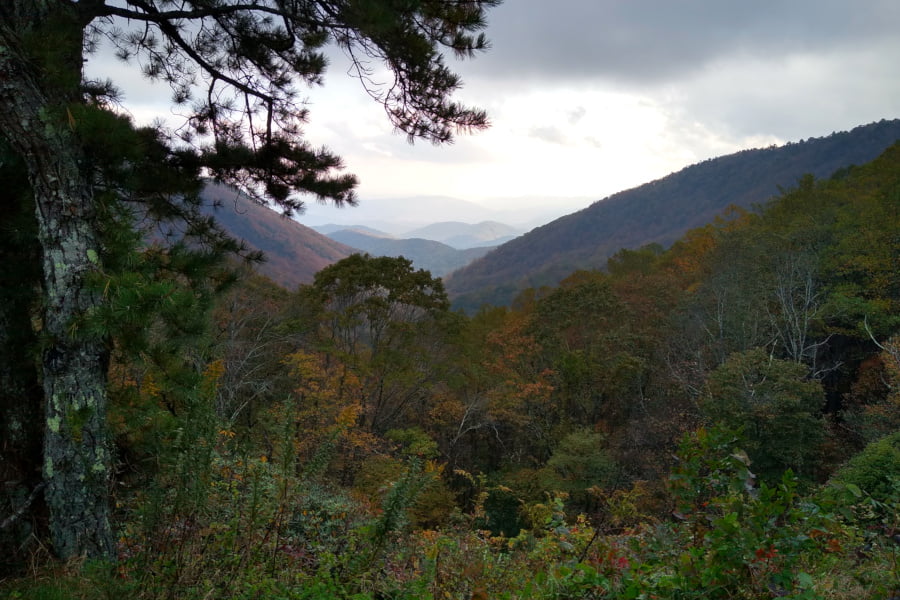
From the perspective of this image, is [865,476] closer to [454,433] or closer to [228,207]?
[228,207]

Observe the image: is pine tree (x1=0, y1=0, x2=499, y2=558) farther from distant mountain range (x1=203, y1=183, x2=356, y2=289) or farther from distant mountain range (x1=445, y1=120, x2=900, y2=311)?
distant mountain range (x1=445, y1=120, x2=900, y2=311)

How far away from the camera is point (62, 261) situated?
7.94 ft

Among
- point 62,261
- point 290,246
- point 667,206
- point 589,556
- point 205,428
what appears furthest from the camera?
point 290,246

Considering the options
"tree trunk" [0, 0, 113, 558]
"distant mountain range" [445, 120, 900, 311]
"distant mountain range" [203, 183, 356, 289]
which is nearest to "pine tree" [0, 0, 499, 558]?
"tree trunk" [0, 0, 113, 558]

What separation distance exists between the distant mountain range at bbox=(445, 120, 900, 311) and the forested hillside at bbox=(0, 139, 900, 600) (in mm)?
62442

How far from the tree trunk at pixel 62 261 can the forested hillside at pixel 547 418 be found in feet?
0.84

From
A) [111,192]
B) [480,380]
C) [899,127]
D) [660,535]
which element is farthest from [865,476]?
[899,127]

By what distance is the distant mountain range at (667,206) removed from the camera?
8906cm

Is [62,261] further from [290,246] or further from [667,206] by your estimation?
[667,206]

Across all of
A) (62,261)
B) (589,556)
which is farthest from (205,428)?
(589,556)

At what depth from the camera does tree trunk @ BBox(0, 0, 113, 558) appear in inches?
91.1

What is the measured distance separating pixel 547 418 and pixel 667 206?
108906mm

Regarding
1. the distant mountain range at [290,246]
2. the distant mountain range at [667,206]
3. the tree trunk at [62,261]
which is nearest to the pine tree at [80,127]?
the tree trunk at [62,261]

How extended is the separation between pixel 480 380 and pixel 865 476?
1093cm
